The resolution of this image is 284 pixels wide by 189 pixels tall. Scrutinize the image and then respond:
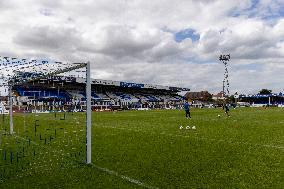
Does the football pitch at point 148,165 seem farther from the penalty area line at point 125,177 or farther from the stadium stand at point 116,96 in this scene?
the stadium stand at point 116,96

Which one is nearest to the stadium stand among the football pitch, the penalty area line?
the football pitch

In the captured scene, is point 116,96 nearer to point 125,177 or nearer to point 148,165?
point 148,165

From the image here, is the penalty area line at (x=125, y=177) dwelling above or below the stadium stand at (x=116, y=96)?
below

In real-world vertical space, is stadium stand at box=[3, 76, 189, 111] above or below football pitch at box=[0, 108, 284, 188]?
above

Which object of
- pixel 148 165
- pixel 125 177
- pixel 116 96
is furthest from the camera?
pixel 116 96

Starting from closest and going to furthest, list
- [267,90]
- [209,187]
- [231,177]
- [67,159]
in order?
[209,187], [231,177], [67,159], [267,90]

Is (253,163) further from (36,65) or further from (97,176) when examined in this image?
(36,65)

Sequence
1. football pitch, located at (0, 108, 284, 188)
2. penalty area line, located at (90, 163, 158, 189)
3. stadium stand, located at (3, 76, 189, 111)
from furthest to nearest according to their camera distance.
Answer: stadium stand, located at (3, 76, 189, 111), football pitch, located at (0, 108, 284, 188), penalty area line, located at (90, 163, 158, 189)

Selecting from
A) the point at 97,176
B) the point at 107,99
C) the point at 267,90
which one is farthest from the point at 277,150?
the point at 267,90

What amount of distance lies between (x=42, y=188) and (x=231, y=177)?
453 centimetres

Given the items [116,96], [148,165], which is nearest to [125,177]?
[148,165]

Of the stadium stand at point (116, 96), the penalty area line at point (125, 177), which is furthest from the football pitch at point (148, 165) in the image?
the stadium stand at point (116, 96)

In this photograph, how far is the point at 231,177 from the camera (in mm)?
7871

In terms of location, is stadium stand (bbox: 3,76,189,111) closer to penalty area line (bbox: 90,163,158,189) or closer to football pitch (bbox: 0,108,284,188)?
football pitch (bbox: 0,108,284,188)
